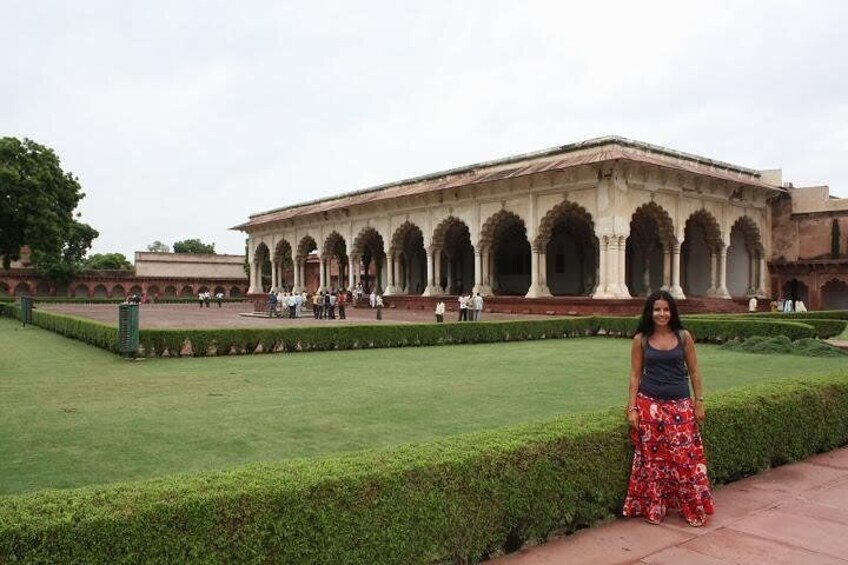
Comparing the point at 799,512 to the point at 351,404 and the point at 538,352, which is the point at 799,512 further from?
the point at 538,352

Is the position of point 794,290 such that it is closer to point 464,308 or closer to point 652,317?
point 464,308

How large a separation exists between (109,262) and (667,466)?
75.5 meters

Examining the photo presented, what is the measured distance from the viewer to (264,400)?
773 cm

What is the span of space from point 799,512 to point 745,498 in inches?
13.0

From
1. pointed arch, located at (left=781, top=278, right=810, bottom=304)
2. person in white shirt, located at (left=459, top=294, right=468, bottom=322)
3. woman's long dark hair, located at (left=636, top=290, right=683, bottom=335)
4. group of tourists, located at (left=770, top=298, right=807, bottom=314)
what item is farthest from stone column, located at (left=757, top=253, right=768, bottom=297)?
woman's long dark hair, located at (left=636, top=290, right=683, bottom=335)

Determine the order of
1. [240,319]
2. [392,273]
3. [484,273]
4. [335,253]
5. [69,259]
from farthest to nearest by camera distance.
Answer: [69,259] < [335,253] < [392,273] < [484,273] < [240,319]

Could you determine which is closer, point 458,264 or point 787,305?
point 787,305

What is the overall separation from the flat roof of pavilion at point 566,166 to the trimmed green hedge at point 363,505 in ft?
62.9

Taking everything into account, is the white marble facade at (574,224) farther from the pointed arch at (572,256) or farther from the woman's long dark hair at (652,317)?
the woman's long dark hair at (652,317)

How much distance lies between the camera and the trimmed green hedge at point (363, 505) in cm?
252

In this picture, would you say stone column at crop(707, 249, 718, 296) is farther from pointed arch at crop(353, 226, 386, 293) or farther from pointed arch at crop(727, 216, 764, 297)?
pointed arch at crop(353, 226, 386, 293)

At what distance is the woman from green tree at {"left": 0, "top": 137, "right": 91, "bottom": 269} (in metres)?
32.1

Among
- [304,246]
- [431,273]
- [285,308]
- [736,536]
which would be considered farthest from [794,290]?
[736,536]

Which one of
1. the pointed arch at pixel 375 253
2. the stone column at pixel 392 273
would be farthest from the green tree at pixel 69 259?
the stone column at pixel 392 273
